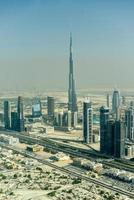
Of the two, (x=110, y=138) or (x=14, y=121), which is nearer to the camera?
(x=110, y=138)

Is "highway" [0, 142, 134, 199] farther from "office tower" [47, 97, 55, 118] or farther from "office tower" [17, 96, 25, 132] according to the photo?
"office tower" [47, 97, 55, 118]

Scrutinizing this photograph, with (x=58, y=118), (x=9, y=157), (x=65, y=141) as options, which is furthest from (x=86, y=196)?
(x=58, y=118)

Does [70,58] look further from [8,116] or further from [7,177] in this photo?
[7,177]

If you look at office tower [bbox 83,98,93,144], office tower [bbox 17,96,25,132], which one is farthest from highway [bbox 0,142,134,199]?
office tower [bbox 17,96,25,132]

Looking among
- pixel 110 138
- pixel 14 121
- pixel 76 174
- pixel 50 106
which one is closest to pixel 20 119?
pixel 14 121

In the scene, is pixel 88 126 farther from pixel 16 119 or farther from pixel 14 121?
pixel 14 121

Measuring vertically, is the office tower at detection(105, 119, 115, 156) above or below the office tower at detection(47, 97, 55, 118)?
below

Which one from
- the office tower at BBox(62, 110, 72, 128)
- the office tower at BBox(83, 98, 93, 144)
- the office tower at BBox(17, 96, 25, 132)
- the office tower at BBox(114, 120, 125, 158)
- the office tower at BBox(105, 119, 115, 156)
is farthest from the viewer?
the office tower at BBox(62, 110, 72, 128)

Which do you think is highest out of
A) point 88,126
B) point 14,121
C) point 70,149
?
point 88,126
